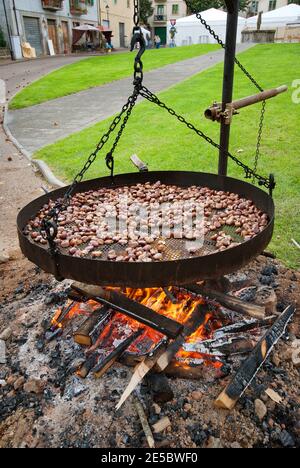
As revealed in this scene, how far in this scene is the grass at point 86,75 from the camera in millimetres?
15659

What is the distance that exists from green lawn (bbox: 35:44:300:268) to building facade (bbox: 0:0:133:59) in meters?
22.9

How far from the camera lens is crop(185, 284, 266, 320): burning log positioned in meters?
2.92

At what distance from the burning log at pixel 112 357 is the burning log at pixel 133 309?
24cm

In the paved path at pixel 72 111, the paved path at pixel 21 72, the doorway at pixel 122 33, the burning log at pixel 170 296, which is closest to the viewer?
the burning log at pixel 170 296

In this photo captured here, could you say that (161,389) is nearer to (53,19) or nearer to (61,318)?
(61,318)

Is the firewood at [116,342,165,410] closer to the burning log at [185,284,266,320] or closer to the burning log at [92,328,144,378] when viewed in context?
the burning log at [92,328,144,378]

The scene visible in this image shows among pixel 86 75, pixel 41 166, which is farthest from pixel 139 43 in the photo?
pixel 86 75

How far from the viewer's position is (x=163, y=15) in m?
56.5

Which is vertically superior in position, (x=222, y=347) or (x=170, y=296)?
(x=170, y=296)

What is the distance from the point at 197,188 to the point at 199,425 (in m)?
2.31

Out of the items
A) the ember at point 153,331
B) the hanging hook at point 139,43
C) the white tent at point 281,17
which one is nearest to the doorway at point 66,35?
the white tent at point 281,17

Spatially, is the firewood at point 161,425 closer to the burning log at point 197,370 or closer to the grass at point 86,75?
the burning log at point 197,370

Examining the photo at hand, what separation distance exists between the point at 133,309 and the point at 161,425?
84 centimetres

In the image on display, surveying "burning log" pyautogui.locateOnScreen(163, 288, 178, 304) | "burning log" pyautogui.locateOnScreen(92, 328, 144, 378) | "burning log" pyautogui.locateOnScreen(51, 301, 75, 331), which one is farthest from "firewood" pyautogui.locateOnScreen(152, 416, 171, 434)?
"burning log" pyautogui.locateOnScreen(51, 301, 75, 331)
